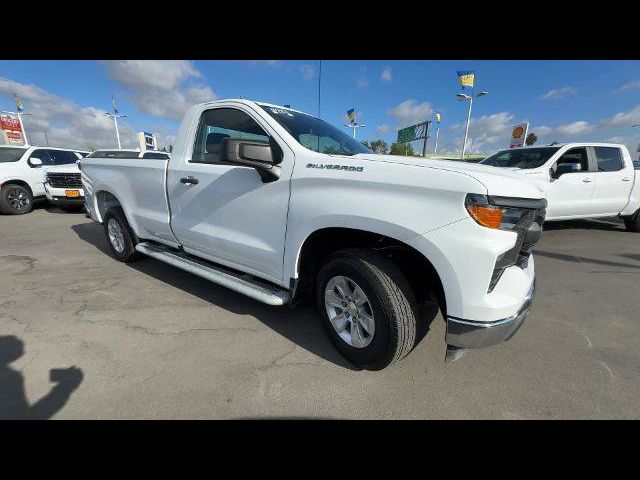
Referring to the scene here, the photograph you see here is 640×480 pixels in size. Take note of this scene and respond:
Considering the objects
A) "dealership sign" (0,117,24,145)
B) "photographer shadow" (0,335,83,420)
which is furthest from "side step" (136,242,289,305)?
"dealership sign" (0,117,24,145)

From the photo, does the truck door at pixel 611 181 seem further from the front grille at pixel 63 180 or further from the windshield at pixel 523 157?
the front grille at pixel 63 180

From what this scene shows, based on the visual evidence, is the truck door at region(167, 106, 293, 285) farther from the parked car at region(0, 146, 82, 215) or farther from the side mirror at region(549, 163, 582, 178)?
the parked car at region(0, 146, 82, 215)

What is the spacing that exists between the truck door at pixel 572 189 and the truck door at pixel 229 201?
5.60 metres

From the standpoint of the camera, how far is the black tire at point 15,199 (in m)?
8.73

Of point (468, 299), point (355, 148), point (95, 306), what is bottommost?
point (95, 306)

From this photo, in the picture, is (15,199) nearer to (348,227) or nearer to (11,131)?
(348,227)

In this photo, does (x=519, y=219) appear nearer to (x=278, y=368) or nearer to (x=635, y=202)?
(x=278, y=368)

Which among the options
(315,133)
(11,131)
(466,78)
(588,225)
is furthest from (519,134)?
(11,131)

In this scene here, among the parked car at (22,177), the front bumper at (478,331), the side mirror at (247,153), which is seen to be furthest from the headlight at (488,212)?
the parked car at (22,177)

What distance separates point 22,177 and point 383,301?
11.8m

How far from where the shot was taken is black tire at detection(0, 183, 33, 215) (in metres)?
8.73
